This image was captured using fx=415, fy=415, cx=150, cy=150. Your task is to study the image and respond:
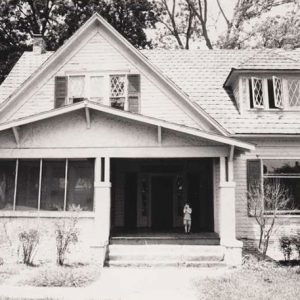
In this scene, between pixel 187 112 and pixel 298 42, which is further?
pixel 298 42

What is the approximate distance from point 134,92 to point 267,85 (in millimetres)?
4771

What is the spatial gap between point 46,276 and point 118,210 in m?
6.62

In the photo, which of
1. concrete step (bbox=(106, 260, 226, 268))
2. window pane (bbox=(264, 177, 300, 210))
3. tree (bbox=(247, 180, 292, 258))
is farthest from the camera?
window pane (bbox=(264, 177, 300, 210))

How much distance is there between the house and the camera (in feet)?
39.3

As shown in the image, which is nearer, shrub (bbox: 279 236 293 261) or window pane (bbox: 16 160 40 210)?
shrub (bbox: 279 236 293 261)

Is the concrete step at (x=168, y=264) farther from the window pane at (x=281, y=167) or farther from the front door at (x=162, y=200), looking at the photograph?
the front door at (x=162, y=200)

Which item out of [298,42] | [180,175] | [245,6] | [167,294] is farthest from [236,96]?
[245,6]

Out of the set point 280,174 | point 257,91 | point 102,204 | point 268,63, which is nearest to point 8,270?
point 102,204

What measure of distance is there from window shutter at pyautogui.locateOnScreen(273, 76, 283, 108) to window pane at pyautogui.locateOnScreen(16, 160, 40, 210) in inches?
333

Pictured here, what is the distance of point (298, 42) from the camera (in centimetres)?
2522

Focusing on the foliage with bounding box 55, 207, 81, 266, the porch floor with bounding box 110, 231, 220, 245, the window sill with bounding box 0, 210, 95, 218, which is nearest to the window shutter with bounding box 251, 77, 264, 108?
the porch floor with bounding box 110, 231, 220, 245

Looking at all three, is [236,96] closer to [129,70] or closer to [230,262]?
[129,70]

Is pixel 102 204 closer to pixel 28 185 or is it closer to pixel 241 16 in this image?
pixel 28 185

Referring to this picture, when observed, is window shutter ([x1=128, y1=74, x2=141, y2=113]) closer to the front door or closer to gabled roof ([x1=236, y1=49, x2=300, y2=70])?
the front door
